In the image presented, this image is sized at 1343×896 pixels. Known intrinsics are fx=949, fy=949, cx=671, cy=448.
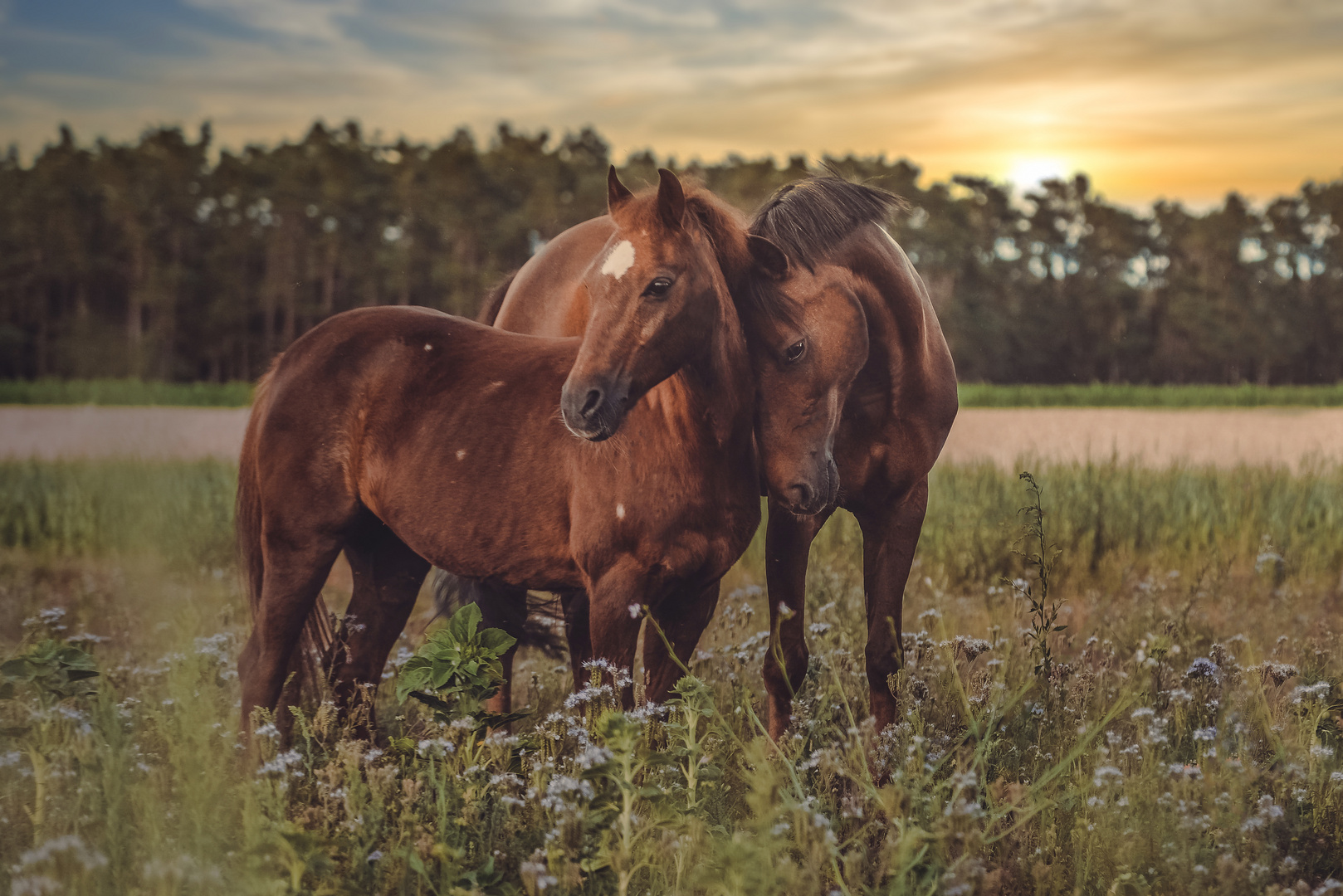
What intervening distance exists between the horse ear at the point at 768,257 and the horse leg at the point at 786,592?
1015 mm

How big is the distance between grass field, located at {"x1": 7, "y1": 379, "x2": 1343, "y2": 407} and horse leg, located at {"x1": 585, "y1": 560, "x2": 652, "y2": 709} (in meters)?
24.1


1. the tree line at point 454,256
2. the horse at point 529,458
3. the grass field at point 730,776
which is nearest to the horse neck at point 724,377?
the horse at point 529,458

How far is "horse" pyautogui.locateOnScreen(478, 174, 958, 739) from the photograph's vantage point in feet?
10.8

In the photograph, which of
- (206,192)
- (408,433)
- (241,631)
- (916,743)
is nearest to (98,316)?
(206,192)

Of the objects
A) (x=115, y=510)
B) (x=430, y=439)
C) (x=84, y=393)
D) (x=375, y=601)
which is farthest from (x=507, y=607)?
(x=84, y=393)

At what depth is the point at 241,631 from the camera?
5.60m

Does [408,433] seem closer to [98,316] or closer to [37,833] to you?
[37,833]

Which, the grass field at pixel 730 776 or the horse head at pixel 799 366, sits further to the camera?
the horse head at pixel 799 366

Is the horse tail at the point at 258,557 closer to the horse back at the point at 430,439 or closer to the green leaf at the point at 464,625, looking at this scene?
the horse back at the point at 430,439

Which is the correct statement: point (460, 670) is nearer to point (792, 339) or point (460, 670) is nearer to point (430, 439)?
point (430, 439)

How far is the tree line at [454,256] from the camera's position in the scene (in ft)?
79.8

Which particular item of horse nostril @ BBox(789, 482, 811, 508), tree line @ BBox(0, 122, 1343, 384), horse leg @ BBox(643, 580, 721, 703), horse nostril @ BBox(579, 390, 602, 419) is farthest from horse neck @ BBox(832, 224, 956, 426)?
tree line @ BBox(0, 122, 1343, 384)

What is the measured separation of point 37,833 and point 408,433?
5.95 ft

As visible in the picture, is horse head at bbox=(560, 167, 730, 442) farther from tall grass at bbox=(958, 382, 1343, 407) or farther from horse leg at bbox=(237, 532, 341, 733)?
tall grass at bbox=(958, 382, 1343, 407)
